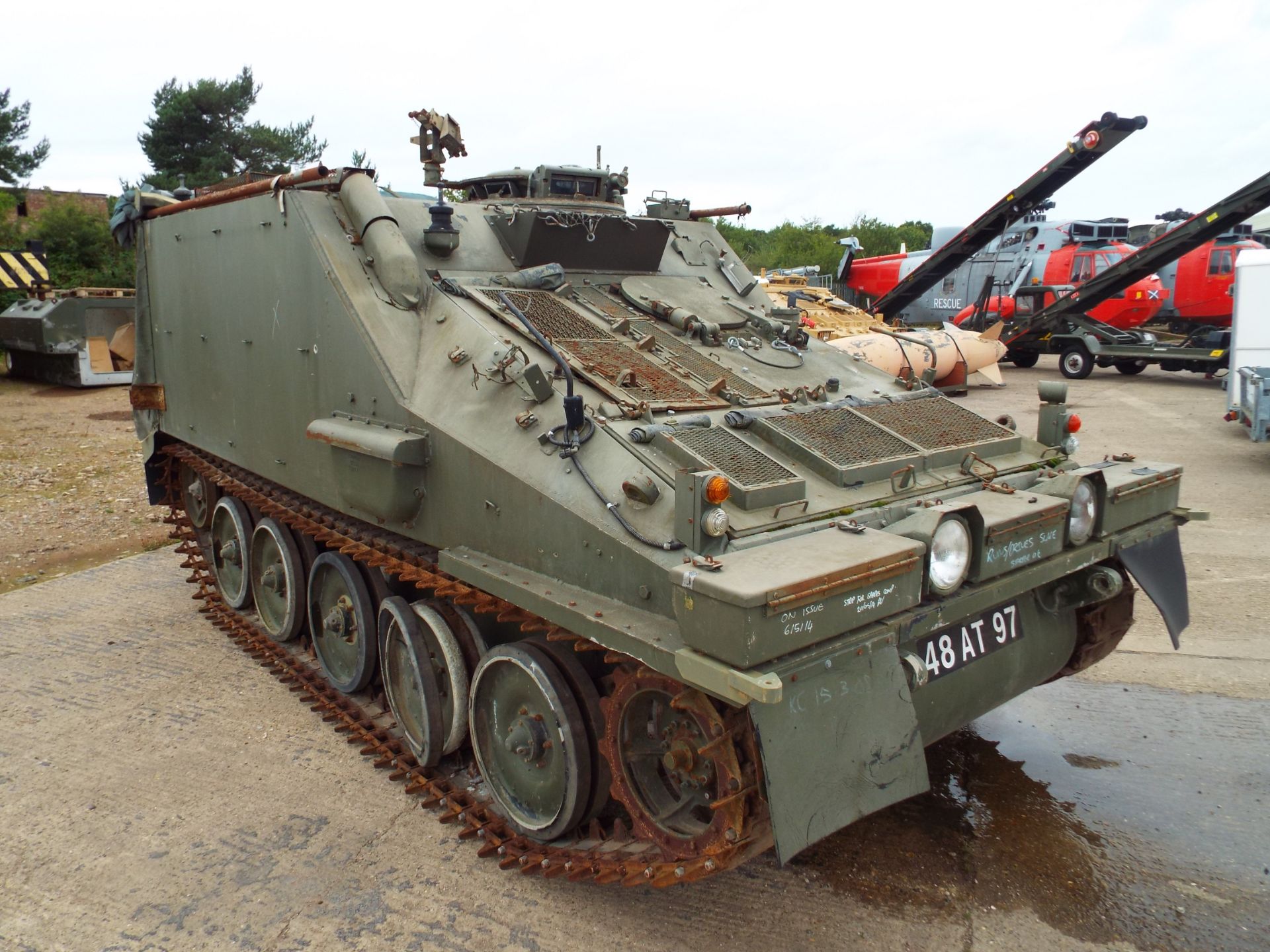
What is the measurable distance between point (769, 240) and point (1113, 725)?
54.0m

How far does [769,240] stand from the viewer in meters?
56.9

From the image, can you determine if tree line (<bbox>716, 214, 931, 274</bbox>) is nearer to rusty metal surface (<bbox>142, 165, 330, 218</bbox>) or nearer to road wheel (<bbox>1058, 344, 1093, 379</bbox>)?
road wheel (<bbox>1058, 344, 1093, 379</bbox>)

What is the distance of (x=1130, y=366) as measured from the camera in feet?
68.7

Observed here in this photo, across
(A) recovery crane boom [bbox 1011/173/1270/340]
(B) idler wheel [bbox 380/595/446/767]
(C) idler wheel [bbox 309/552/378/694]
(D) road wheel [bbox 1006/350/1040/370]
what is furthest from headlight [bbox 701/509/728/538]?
(D) road wheel [bbox 1006/350/1040/370]

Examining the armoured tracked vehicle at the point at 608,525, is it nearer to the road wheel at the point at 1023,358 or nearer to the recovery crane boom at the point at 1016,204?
the recovery crane boom at the point at 1016,204

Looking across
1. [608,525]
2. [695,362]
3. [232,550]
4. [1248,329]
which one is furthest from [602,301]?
[1248,329]

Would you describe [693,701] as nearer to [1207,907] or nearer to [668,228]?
[1207,907]

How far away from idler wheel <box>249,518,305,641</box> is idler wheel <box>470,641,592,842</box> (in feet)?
7.13

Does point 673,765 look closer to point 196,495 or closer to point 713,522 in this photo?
point 713,522

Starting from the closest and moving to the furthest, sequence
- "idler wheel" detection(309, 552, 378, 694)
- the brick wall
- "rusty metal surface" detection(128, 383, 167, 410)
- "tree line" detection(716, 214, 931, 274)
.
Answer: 1. "idler wheel" detection(309, 552, 378, 694)
2. "rusty metal surface" detection(128, 383, 167, 410)
3. the brick wall
4. "tree line" detection(716, 214, 931, 274)

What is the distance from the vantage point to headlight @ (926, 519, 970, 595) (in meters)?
3.39

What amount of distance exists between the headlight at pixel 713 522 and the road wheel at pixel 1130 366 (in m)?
20.3

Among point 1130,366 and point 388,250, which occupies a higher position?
point 388,250

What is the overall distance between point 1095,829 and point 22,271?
2182 cm
